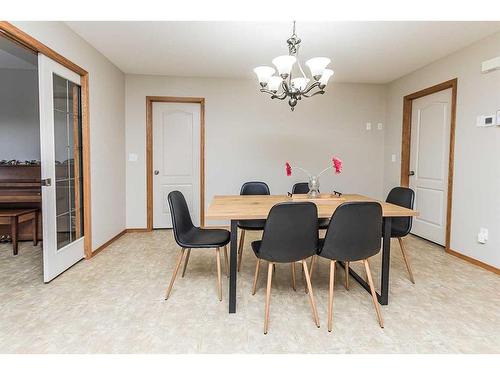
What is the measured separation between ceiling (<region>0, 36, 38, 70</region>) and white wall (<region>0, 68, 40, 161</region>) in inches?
6.2

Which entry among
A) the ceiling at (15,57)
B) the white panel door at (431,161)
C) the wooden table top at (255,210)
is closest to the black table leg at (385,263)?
the wooden table top at (255,210)

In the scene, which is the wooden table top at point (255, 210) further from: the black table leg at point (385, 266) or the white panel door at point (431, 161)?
the white panel door at point (431, 161)

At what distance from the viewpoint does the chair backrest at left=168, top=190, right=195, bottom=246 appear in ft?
7.14

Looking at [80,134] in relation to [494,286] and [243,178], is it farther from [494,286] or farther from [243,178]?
[494,286]

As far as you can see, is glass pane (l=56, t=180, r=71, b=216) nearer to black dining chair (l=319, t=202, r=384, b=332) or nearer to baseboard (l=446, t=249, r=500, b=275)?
black dining chair (l=319, t=202, r=384, b=332)

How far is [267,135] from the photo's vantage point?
4.50m

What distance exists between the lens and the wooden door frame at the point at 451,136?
11.0 feet

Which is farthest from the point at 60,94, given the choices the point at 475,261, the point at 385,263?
the point at 475,261

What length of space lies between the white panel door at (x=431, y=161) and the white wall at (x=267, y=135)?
686 millimetres

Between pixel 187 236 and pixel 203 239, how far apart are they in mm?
157

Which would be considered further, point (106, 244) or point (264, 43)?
point (106, 244)

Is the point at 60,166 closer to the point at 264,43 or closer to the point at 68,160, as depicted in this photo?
the point at 68,160

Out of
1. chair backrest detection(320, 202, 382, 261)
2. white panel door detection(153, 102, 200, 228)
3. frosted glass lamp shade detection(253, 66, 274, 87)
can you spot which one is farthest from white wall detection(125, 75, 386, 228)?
chair backrest detection(320, 202, 382, 261)
